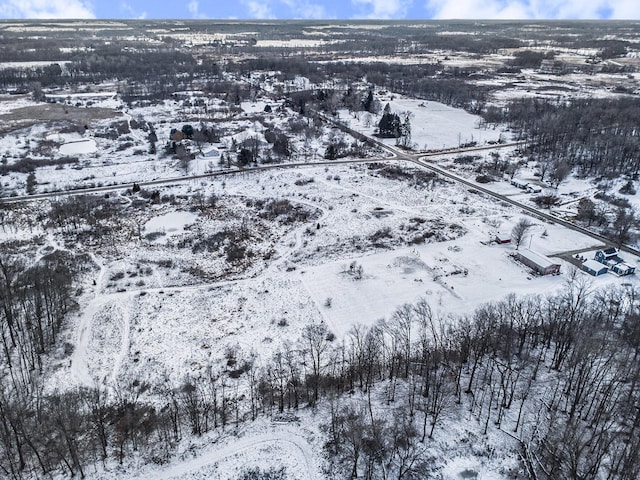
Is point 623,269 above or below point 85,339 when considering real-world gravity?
above

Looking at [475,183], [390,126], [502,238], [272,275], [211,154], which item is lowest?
[272,275]

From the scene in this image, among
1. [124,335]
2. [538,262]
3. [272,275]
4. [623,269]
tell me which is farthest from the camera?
[272,275]

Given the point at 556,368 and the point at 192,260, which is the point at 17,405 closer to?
the point at 192,260

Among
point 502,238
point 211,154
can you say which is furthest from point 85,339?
point 211,154

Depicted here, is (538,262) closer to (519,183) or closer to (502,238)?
(502,238)

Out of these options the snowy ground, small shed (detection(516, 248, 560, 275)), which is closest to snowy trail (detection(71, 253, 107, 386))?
the snowy ground
